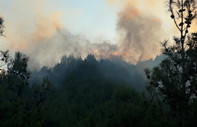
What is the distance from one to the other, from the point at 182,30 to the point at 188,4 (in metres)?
3.29

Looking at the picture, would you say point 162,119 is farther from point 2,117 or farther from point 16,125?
point 2,117

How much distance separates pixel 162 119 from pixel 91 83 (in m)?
128

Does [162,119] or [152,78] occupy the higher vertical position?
[152,78]

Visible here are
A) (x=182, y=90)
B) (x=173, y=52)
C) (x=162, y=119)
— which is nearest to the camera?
(x=182, y=90)

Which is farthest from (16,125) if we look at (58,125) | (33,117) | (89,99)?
(89,99)

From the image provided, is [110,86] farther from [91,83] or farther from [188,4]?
→ [188,4]

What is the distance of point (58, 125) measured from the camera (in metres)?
68.3

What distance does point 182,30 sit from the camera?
2441cm

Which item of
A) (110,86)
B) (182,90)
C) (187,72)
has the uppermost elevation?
(110,86)

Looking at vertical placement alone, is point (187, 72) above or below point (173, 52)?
below

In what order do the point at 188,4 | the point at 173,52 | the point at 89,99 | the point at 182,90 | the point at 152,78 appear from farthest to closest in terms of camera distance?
the point at 89,99 → the point at 152,78 → the point at 173,52 → the point at 188,4 → the point at 182,90

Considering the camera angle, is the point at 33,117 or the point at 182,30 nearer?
the point at 182,30

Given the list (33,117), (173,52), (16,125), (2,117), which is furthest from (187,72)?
(2,117)

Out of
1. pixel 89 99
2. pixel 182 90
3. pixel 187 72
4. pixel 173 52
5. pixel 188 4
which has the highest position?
pixel 89 99
